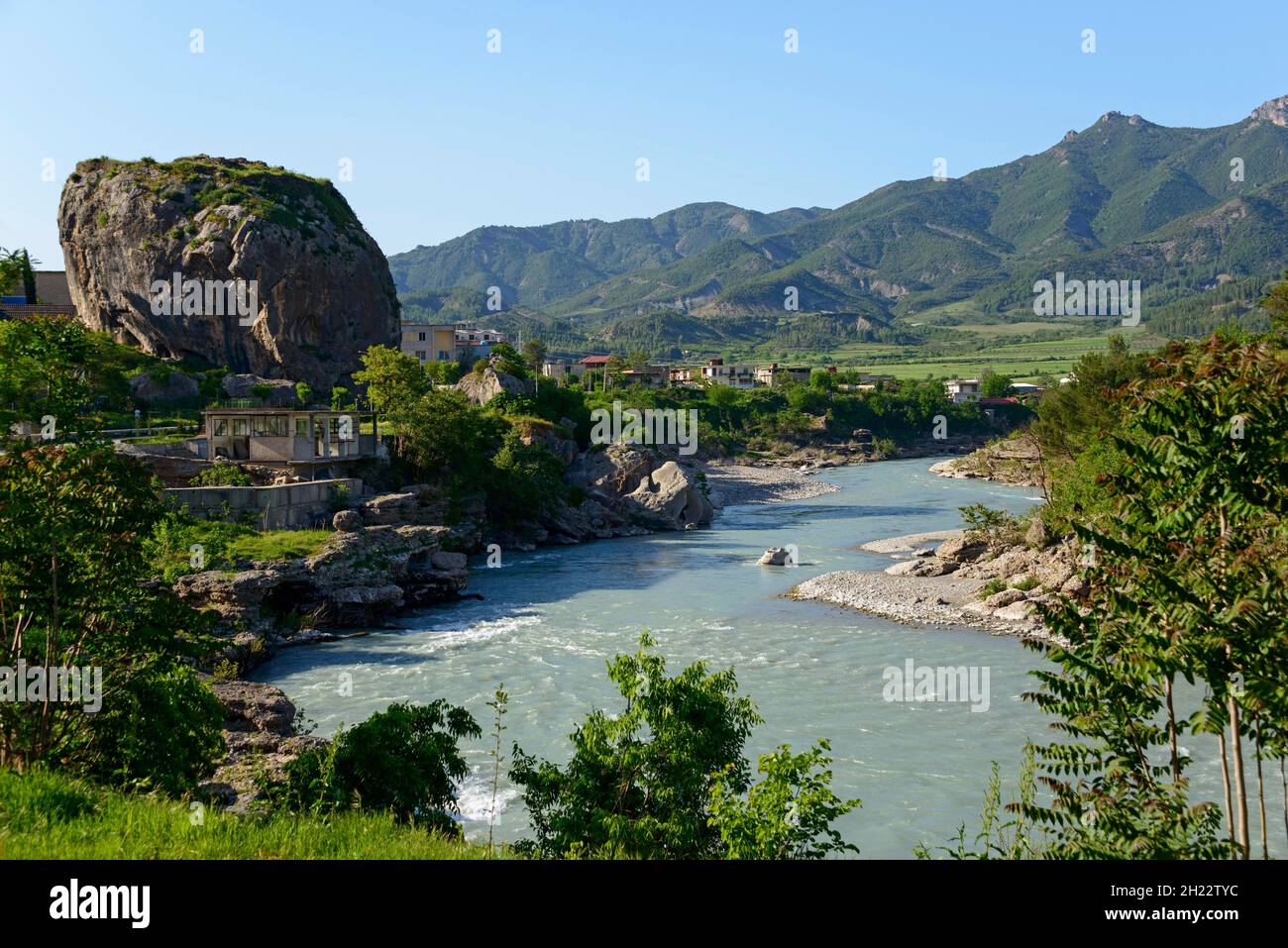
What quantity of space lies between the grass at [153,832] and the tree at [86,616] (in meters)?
1.70

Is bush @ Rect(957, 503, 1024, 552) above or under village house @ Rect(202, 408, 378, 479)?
under

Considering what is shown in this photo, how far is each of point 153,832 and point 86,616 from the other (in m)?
5.36

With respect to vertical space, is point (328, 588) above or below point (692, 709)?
below

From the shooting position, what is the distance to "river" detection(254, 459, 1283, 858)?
2147 cm

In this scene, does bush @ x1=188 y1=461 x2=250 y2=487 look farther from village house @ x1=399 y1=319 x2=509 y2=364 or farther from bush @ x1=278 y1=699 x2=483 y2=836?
village house @ x1=399 y1=319 x2=509 y2=364

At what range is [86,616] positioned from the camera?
1300cm

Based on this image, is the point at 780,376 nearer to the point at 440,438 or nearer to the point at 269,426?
the point at 440,438

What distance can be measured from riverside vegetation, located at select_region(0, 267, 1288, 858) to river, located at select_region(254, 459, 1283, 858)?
150 inches

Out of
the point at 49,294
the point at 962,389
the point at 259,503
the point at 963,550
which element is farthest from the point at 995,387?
the point at 259,503

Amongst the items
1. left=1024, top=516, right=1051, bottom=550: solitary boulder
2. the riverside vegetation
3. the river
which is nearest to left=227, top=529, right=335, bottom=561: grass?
the river

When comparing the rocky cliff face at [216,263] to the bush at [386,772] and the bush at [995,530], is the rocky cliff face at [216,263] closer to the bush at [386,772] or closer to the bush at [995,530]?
the bush at [995,530]

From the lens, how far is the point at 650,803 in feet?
46.0
